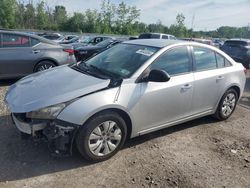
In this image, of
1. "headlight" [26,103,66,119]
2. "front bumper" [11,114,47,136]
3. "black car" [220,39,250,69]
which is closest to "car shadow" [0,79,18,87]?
"front bumper" [11,114,47,136]

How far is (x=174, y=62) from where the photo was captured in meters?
4.32

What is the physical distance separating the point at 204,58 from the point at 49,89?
2.70 meters

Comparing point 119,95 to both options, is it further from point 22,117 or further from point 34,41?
point 34,41

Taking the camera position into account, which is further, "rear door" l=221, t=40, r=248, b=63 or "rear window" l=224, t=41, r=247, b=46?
"rear window" l=224, t=41, r=247, b=46

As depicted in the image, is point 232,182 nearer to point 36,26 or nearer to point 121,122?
point 121,122

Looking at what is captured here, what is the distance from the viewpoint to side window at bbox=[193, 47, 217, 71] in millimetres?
4633

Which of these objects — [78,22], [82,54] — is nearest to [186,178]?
[82,54]

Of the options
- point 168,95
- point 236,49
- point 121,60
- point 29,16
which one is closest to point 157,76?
point 168,95

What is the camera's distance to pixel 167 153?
13.2 feet

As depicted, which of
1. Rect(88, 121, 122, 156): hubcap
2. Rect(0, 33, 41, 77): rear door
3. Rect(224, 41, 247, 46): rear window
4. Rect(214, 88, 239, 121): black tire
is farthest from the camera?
Rect(224, 41, 247, 46): rear window

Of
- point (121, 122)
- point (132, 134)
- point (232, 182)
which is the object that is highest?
point (121, 122)

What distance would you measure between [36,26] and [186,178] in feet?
192

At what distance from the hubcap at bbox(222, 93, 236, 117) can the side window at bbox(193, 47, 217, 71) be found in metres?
0.75

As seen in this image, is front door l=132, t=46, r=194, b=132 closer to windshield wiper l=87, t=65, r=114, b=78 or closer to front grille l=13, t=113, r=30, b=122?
windshield wiper l=87, t=65, r=114, b=78
